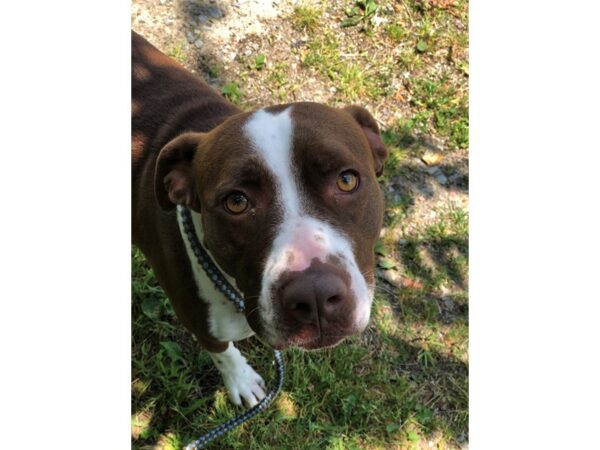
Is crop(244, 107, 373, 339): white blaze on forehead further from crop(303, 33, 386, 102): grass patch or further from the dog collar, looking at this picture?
crop(303, 33, 386, 102): grass patch

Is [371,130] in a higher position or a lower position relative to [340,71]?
higher

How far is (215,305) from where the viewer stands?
2768mm

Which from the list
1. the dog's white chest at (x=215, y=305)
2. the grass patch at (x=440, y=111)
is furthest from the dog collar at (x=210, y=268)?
the grass patch at (x=440, y=111)

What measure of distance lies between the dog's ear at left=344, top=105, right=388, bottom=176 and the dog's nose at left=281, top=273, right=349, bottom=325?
0.95 meters

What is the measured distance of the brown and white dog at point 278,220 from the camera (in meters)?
2.02

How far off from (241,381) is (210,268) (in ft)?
4.11

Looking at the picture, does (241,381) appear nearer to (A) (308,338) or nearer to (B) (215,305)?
(B) (215,305)

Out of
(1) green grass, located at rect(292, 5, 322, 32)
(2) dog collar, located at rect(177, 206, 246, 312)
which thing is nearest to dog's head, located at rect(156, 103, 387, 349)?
(2) dog collar, located at rect(177, 206, 246, 312)

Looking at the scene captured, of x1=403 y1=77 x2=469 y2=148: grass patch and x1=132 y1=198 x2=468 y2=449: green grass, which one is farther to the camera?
x1=403 y1=77 x2=469 y2=148: grass patch

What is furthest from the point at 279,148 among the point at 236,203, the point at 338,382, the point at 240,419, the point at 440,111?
the point at 440,111

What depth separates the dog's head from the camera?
200cm

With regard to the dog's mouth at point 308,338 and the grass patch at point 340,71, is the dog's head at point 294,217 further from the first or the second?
the grass patch at point 340,71
